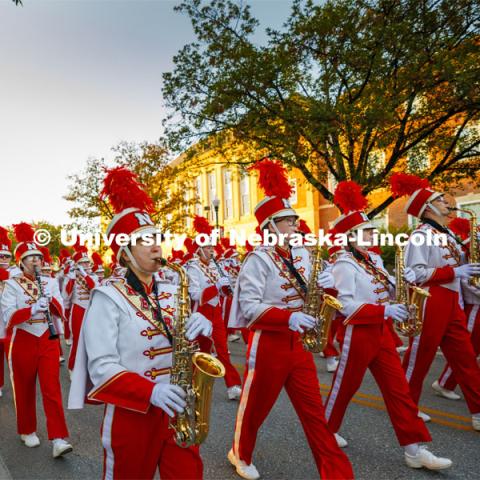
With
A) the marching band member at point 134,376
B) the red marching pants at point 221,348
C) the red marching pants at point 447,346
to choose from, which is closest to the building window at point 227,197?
the red marching pants at point 221,348

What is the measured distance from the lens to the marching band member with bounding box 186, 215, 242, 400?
6664mm

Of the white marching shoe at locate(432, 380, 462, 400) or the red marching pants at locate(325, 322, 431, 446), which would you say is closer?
the red marching pants at locate(325, 322, 431, 446)

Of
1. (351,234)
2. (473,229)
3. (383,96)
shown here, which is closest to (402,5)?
(383,96)

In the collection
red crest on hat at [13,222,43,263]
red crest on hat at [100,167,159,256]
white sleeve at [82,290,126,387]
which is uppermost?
red crest on hat at [100,167,159,256]

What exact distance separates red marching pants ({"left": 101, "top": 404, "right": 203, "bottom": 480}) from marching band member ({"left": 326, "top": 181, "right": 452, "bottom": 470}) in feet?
6.59

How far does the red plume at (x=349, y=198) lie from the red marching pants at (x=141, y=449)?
3.26 meters

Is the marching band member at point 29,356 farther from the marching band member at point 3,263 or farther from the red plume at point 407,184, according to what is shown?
the red plume at point 407,184

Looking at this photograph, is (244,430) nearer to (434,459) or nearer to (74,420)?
(434,459)

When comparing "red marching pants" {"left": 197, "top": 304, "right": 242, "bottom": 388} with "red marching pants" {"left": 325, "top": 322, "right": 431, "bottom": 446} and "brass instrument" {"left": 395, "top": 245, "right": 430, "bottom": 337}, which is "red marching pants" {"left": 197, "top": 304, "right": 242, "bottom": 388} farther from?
"brass instrument" {"left": 395, "top": 245, "right": 430, "bottom": 337}

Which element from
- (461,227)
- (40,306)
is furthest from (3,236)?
(461,227)

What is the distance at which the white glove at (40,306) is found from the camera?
5.23 metres

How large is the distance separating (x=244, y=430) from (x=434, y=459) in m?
1.57

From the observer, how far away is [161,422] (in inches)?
107

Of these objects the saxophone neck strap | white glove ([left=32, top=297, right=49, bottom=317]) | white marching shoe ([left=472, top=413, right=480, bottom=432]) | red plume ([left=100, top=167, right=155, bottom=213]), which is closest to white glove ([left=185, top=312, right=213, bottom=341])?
the saxophone neck strap
